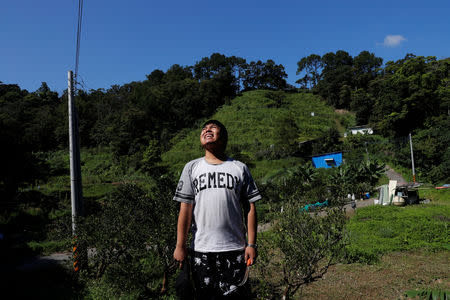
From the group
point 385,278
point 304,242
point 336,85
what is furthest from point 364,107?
point 304,242

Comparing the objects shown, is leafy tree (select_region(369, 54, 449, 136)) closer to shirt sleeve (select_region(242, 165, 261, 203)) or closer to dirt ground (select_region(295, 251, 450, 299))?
dirt ground (select_region(295, 251, 450, 299))

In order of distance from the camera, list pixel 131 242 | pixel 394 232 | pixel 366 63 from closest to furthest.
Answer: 1. pixel 131 242
2. pixel 394 232
3. pixel 366 63

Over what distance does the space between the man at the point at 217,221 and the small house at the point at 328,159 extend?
27520mm

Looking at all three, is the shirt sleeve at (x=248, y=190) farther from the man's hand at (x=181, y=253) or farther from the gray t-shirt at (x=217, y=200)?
the man's hand at (x=181, y=253)

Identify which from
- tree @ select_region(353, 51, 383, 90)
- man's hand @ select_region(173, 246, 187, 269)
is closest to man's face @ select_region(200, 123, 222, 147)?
man's hand @ select_region(173, 246, 187, 269)

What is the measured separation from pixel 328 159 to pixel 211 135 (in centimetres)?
2793

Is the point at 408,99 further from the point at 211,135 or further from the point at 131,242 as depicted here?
the point at 211,135

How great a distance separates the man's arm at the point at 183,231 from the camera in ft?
7.34

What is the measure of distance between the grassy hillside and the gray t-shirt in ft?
75.6

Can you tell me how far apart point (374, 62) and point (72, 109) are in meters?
65.4

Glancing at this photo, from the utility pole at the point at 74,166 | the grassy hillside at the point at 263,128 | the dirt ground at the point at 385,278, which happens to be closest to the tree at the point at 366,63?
the grassy hillside at the point at 263,128

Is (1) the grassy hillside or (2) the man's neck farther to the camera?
(1) the grassy hillside

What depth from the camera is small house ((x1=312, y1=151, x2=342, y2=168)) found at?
2822cm

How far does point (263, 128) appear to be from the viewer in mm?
40188
